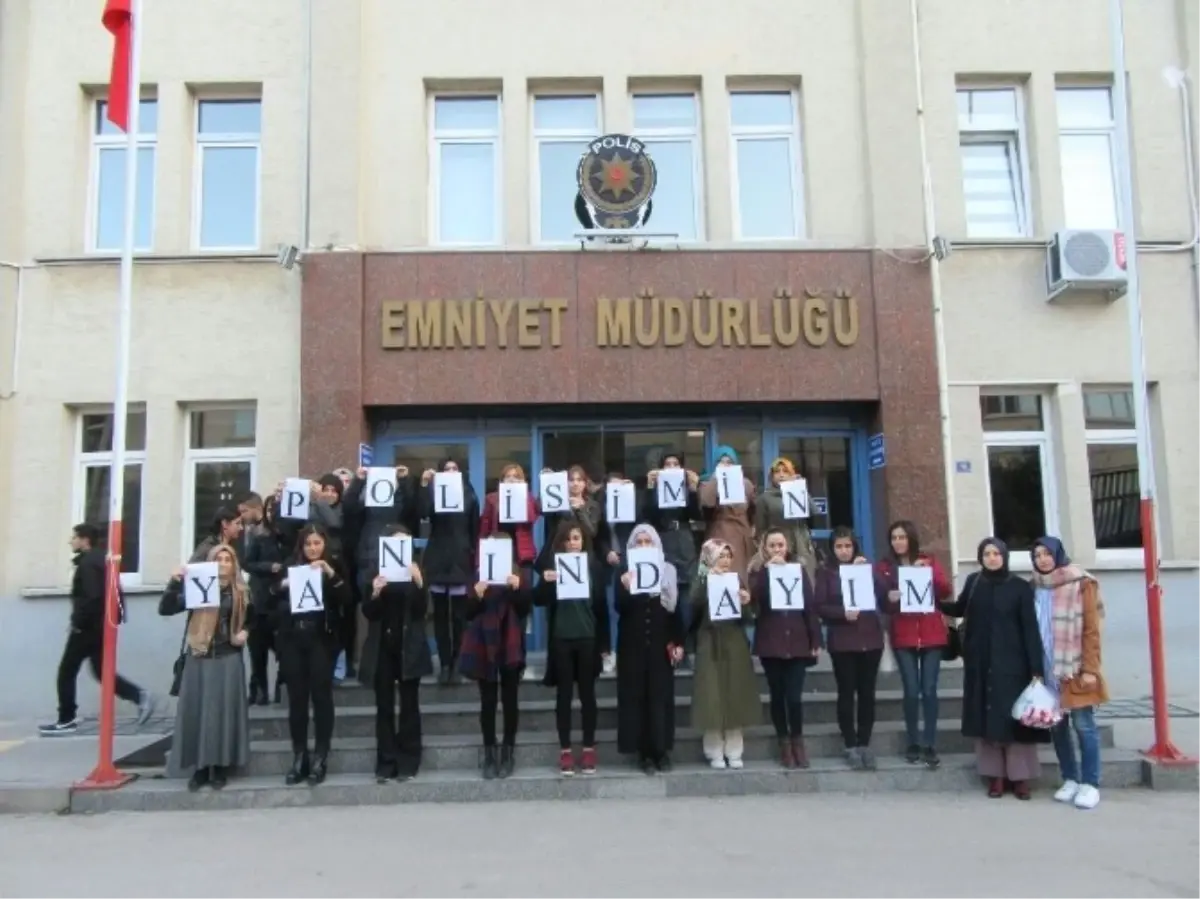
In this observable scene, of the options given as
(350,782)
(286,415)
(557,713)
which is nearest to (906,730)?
(557,713)

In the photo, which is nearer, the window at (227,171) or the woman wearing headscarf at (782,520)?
the woman wearing headscarf at (782,520)

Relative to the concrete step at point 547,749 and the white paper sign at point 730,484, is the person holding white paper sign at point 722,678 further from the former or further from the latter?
the white paper sign at point 730,484

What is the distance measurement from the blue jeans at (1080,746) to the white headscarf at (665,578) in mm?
2797

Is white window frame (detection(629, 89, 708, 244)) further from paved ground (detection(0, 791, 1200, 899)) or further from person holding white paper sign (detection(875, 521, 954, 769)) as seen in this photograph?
paved ground (detection(0, 791, 1200, 899))

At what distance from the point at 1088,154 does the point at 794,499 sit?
6.08 m

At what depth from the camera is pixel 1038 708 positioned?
6691mm

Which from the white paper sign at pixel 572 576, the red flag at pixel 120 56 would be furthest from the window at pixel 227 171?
the white paper sign at pixel 572 576

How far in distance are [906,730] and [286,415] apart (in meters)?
6.49

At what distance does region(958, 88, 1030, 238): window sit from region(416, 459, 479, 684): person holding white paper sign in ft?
21.0

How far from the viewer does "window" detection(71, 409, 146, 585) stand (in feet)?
33.1

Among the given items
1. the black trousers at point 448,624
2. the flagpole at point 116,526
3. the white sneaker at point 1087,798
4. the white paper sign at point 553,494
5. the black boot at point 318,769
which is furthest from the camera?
the black trousers at point 448,624

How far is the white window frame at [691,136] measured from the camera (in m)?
10.6

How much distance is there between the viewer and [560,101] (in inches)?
425

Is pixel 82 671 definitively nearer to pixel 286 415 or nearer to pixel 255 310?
pixel 286 415
